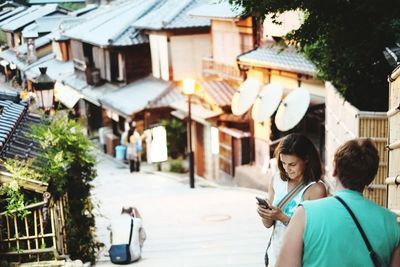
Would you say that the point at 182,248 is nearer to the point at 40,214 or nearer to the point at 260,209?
the point at 40,214

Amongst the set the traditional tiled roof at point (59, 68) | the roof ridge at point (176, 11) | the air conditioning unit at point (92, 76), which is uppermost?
the roof ridge at point (176, 11)

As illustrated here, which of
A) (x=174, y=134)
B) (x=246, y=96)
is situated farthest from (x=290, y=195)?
(x=174, y=134)

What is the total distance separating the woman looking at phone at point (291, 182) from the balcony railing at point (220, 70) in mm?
19248

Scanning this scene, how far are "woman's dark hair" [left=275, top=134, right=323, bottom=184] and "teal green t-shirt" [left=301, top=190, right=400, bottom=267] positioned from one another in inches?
45.6

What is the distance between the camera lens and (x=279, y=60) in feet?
64.8

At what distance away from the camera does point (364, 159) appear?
3.39 metres

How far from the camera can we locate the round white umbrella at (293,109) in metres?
16.7

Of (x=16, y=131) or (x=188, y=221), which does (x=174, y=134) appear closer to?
(x=188, y=221)

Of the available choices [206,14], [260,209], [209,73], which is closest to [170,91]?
[209,73]

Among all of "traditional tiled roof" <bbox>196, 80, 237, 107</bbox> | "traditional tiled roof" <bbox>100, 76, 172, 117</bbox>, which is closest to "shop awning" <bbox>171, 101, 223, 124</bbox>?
"traditional tiled roof" <bbox>196, 80, 237, 107</bbox>

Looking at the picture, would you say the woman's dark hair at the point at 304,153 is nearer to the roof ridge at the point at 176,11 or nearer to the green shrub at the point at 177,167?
the green shrub at the point at 177,167

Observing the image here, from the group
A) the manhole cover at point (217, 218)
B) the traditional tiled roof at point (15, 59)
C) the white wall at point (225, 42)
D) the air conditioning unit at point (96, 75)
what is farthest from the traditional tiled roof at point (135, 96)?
the manhole cover at point (217, 218)

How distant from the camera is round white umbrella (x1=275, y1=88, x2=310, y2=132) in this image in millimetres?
16734

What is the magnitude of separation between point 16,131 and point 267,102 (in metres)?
9.61
